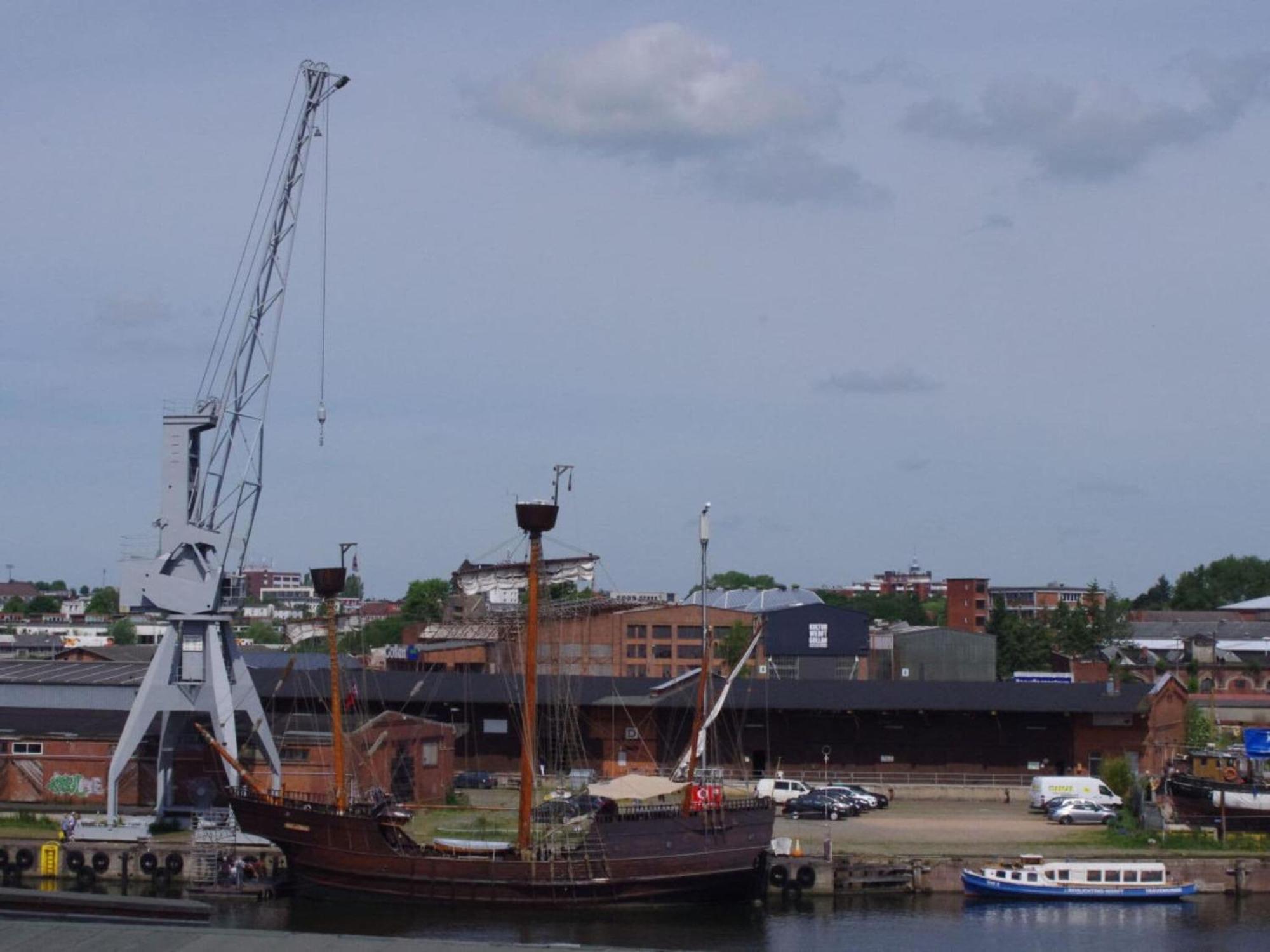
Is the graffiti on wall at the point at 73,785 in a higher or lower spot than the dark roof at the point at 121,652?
lower

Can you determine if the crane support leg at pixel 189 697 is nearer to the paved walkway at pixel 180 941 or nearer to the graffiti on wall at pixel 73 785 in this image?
the graffiti on wall at pixel 73 785

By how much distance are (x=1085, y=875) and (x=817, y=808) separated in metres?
12.1

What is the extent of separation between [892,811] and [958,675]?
36.5 meters

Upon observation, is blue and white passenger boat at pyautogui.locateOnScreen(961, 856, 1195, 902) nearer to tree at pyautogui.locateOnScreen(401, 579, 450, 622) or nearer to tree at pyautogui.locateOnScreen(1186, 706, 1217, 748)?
tree at pyautogui.locateOnScreen(1186, 706, 1217, 748)

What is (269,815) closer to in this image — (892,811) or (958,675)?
(892,811)

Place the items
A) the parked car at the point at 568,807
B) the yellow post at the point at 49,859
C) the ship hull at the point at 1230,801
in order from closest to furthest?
the parked car at the point at 568,807 < the yellow post at the point at 49,859 < the ship hull at the point at 1230,801

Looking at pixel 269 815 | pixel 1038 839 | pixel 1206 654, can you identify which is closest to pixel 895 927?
pixel 1038 839

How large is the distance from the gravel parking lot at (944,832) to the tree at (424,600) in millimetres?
74047

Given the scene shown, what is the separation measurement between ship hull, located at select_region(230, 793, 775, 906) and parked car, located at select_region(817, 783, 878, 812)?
1240cm

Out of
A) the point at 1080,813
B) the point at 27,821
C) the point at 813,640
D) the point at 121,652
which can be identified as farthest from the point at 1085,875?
the point at 121,652

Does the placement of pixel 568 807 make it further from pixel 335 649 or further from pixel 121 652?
pixel 121 652

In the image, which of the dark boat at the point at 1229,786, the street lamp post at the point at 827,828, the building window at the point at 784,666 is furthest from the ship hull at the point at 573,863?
the building window at the point at 784,666

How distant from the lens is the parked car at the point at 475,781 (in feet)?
198

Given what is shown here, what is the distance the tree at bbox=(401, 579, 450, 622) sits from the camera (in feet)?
433
